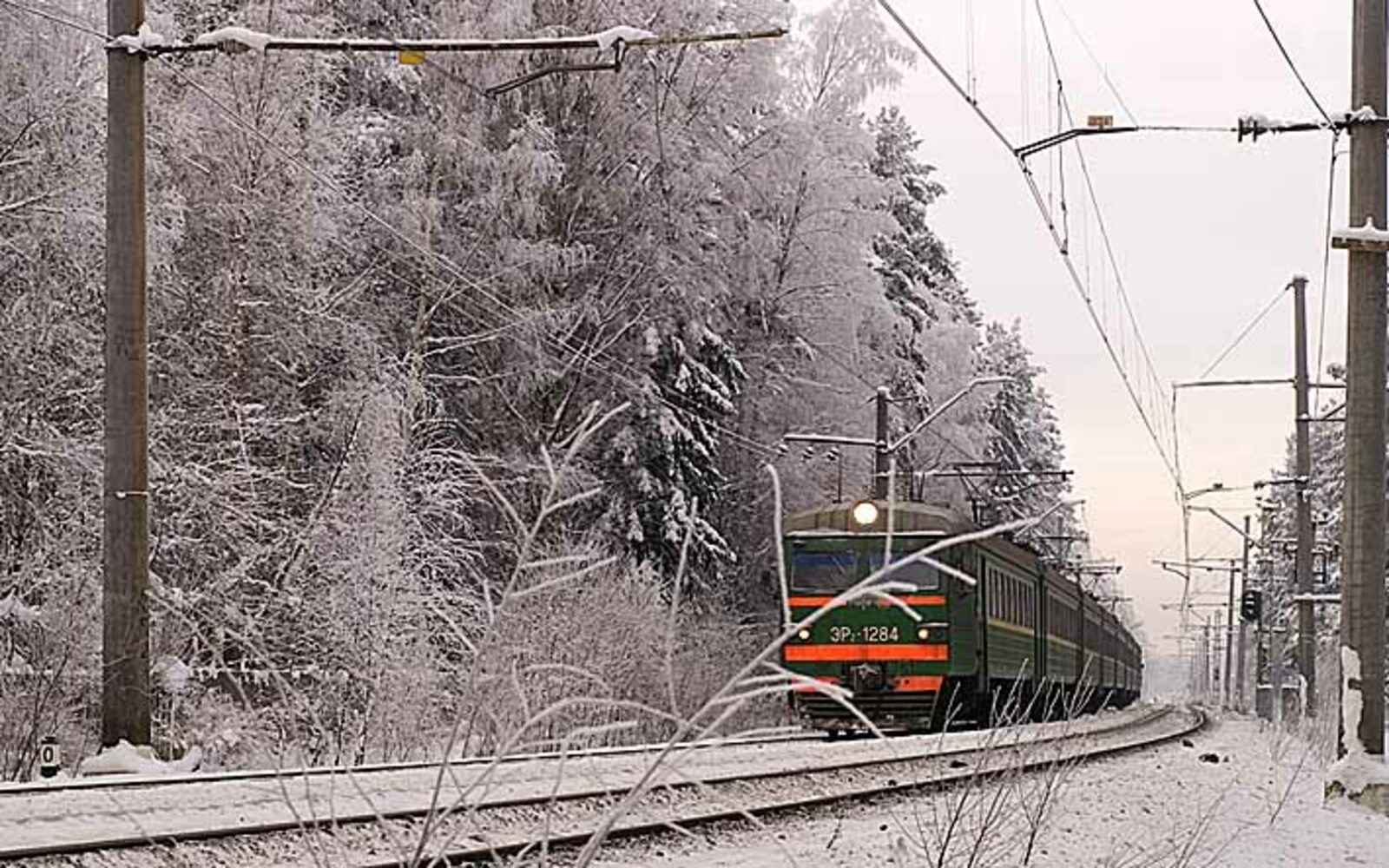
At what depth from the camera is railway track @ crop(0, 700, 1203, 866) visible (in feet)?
28.3

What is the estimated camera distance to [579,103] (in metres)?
34.2

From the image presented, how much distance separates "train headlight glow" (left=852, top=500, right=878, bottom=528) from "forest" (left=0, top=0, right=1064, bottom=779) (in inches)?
72.8

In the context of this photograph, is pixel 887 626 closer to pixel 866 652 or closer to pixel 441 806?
pixel 866 652

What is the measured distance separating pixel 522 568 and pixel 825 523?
2043cm

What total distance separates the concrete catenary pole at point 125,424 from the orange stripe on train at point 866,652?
9.98 metres

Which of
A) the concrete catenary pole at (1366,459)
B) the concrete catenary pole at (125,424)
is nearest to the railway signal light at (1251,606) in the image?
the concrete catenary pole at (1366,459)

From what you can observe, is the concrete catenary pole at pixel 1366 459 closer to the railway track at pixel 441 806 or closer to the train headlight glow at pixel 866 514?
the railway track at pixel 441 806

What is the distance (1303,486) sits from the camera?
3481 cm

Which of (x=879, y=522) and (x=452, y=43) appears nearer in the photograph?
(x=452, y=43)

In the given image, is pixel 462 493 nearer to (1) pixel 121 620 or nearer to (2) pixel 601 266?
(2) pixel 601 266

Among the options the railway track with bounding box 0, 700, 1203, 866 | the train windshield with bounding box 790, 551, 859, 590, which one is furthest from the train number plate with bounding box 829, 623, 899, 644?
the railway track with bounding box 0, 700, 1203, 866

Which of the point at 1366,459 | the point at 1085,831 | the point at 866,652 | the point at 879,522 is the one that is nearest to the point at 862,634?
the point at 866,652

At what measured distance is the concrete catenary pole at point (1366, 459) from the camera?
16000 millimetres

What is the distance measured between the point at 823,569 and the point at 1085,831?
10832 millimetres
